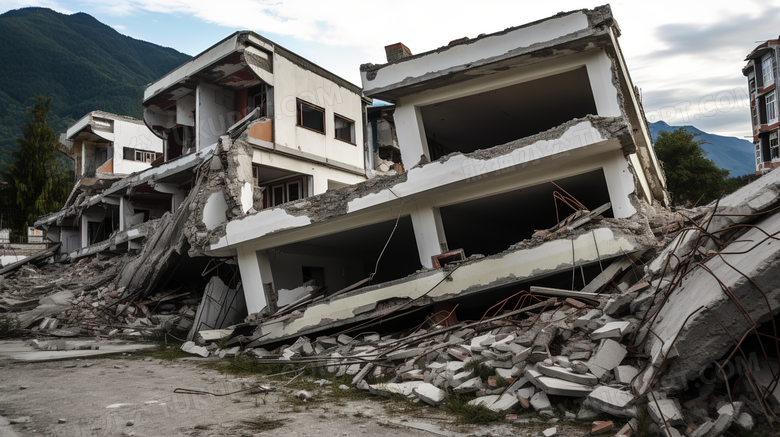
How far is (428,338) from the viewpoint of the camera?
689 centimetres

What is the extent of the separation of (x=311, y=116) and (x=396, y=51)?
695 cm

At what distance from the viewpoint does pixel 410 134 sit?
405 inches

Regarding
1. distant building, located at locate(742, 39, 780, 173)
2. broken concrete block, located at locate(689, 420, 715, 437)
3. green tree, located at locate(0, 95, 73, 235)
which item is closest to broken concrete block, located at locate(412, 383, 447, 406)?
broken concrete block, located at locate(689, 420, 715, 437)

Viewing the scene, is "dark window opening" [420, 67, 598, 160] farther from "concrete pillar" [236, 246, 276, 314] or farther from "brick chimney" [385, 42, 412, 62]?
"concrete pillar" [236, 246, 276, 314]

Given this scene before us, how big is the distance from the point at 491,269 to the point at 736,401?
4.25m

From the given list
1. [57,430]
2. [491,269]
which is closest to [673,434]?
[491,269]

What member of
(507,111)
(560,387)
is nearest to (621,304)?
(560,387)

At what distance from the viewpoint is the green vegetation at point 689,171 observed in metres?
24.9

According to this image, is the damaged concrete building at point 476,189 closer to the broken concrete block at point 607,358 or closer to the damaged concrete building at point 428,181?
the damaged concrete building at point 428,181

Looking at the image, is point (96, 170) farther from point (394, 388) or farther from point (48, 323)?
point (394, 388)

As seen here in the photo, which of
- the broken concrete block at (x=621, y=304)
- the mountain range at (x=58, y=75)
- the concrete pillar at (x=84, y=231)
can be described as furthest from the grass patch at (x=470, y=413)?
the mountain range at (x=58, y=75)

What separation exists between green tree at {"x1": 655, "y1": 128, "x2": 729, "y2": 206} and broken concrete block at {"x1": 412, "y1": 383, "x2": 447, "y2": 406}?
24.6 metres

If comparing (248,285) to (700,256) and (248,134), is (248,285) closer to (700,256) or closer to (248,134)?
(248,134)

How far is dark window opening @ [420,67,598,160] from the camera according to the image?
405 inches
